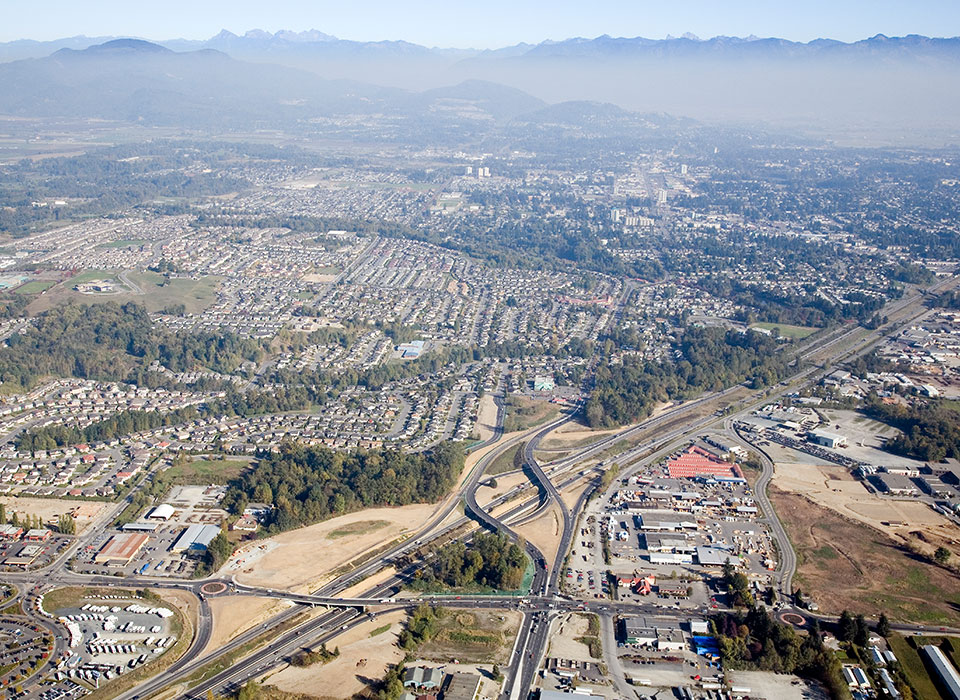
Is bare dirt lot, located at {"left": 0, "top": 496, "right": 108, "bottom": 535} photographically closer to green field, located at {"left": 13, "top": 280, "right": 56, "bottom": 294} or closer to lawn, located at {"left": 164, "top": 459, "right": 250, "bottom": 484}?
lawn, located at {"left": 164, "top": 459, "right": 250, "bottom": 484}

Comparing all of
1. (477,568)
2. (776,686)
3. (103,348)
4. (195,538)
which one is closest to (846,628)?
(776,686)

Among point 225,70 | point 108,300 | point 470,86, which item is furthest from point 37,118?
point 108,300

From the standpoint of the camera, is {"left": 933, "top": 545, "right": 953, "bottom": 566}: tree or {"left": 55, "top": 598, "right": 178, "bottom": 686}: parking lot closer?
{"left": 55, "top": 598, "right": 178, "bottom": 686}: parking lot

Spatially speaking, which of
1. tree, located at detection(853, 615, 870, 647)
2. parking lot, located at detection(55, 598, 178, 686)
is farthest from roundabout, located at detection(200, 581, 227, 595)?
tree, located at detection(853, 615, 870, 647)

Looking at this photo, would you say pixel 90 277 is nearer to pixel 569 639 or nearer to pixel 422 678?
pixel 422 678

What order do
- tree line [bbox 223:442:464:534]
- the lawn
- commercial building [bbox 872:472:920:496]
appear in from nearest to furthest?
tree line [bbox 223:442:464:534], commercial building [bbox 872:472:920:496], the lawn

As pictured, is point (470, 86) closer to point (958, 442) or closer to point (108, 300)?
point (108, 300)
